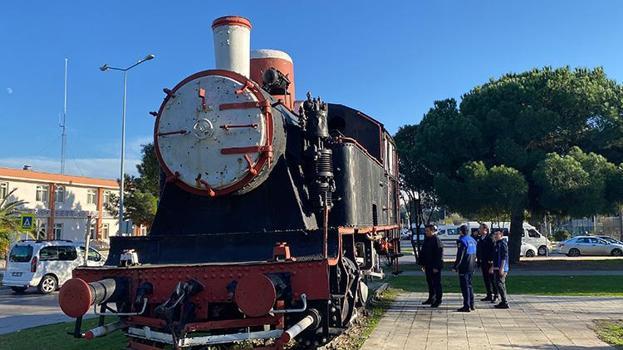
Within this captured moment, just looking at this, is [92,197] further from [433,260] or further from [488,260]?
[488,260]

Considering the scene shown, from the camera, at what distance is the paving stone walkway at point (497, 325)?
23.3 feet

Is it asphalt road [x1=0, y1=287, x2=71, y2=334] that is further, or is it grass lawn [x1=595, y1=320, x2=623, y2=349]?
asphalt road [x1=0, y1=287, x2=71, y2=334]

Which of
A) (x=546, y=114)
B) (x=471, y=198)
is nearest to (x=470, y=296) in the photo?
(x=471, y=198)

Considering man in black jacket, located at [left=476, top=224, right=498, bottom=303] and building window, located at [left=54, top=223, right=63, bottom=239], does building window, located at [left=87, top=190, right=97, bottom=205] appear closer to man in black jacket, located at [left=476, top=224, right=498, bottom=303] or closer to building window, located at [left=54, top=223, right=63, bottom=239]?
building window, located at [left=54, top=223, right=63, bottom=239]

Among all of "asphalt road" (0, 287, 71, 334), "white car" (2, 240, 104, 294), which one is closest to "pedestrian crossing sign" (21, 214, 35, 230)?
"white car" (2, 240, 104, 294)

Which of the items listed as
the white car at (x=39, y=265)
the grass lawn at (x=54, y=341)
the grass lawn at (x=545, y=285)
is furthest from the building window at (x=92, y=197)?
the grass lawn at (x=54, y=341)

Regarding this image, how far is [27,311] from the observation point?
1282 cm

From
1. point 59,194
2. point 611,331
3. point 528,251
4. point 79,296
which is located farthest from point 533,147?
point 59,194

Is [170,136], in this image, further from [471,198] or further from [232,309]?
[471,198]

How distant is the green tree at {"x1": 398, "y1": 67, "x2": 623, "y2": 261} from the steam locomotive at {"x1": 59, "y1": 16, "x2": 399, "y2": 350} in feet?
47.1

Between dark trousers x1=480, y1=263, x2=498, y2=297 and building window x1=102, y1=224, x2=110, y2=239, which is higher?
building window x1=102, y1=224, x2=110, y2=239

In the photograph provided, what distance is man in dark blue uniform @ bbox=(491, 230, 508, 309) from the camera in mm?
10367

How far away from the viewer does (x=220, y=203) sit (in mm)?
6340

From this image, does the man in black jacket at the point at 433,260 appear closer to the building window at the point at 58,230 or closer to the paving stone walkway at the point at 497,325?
the paving stone walkway at the point at 497,325
